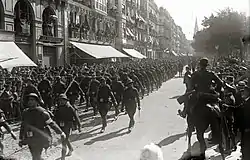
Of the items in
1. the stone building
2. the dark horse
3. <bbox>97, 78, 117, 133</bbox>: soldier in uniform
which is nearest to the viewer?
the dark horse

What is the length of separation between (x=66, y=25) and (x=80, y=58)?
134 inches

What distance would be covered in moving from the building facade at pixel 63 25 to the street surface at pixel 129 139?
12.0 m

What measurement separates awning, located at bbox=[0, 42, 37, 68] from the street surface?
5.45m

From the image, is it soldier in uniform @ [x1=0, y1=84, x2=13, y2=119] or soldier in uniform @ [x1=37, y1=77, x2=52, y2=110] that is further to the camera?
soldier in uniform @ [x1=37, y1=77, x2=52, y2=110]

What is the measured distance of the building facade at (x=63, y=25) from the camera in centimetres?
2533

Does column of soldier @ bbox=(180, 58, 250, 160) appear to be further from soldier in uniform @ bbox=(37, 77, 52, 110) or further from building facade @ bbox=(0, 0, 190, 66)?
building facade @ bbox=(0, 0, 190, 66)

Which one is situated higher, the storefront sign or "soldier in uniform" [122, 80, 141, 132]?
the storefront sign

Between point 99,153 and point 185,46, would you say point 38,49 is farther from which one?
point 185,46

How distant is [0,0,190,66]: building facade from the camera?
25.3m

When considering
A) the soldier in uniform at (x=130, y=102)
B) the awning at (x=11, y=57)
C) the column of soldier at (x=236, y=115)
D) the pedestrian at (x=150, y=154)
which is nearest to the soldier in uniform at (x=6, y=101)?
the soldier in uniform at (x=130, y=102)

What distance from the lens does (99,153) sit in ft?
31.0

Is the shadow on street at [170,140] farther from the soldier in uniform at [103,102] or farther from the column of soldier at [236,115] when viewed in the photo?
the soldier in uniform at [103,102]

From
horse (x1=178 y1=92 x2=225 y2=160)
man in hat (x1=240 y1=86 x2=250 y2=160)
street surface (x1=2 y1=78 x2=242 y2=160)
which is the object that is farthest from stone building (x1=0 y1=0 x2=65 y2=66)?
man in hat (x1=240 y1=86 x2=250 y2=160)

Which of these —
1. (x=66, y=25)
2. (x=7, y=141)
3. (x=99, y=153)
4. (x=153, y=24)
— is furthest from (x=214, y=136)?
(x=153, y=24)
